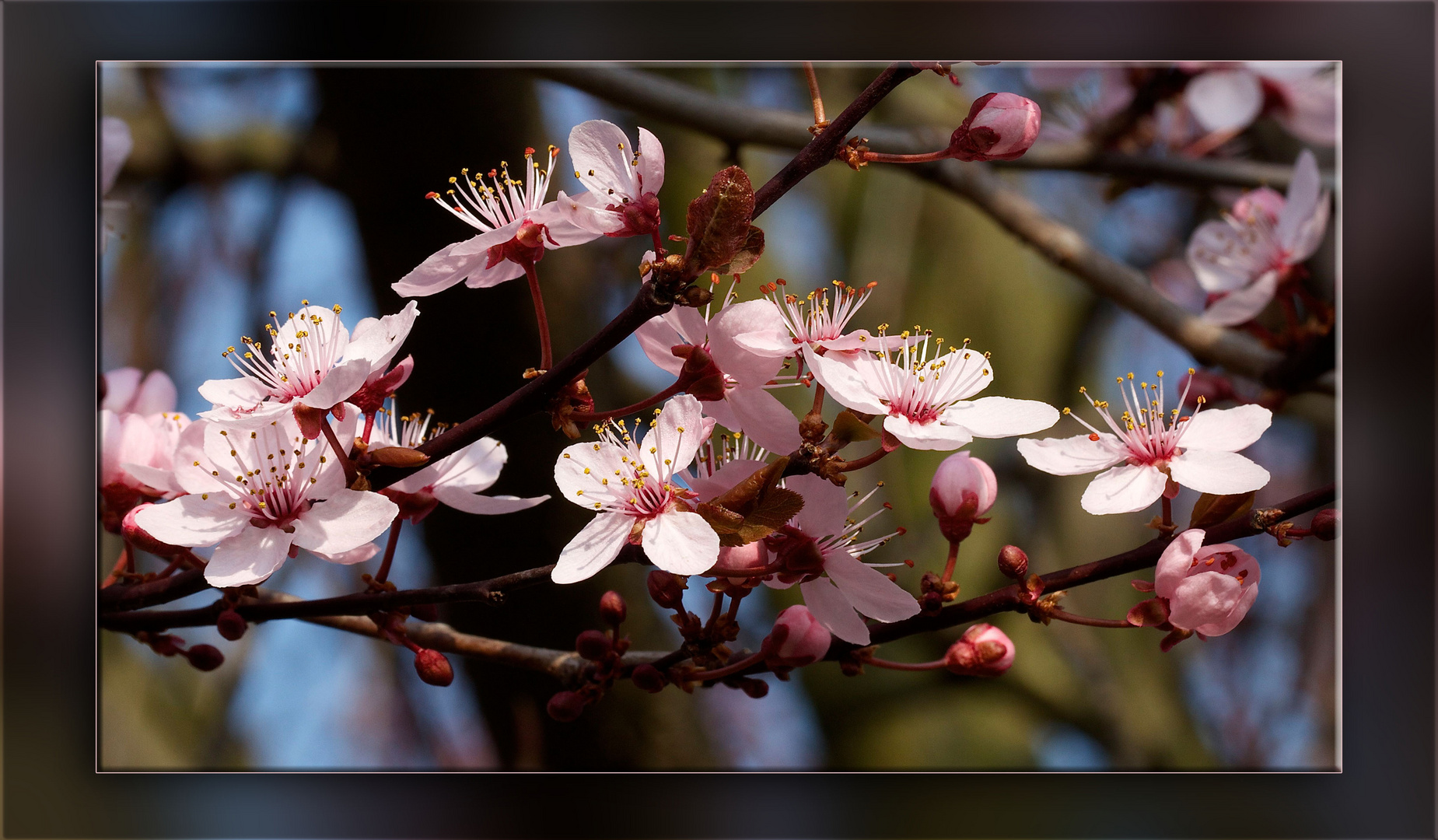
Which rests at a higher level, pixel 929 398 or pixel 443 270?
pixel 443 270

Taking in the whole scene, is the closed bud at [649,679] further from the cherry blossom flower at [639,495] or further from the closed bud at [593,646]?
the cherry blossom flower at [639,495]

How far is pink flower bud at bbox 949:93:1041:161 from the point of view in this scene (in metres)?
0.92

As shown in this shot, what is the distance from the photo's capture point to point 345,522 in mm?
961

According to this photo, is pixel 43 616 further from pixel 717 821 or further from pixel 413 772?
pixel 717 821

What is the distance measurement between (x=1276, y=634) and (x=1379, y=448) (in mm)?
313

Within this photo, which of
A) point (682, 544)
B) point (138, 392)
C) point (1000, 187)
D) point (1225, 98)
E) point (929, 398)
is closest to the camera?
point (682, 544)

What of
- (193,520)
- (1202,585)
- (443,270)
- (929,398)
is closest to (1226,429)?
(1202,585)

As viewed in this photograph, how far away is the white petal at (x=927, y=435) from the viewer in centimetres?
89

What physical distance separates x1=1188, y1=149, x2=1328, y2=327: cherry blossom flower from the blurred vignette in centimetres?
3

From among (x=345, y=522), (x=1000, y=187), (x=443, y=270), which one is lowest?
(x=345, y=522)

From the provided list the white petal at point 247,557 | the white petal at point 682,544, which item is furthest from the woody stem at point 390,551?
the white petal at point 682,544

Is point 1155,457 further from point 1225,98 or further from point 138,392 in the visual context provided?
point 138,392

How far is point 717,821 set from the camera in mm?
1497

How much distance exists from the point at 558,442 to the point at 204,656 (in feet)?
1.84
